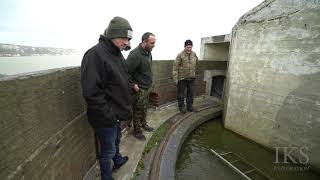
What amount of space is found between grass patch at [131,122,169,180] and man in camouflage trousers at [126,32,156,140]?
227mm

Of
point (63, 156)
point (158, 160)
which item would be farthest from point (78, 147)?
point (158, 160)

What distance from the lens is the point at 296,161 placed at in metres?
4.04

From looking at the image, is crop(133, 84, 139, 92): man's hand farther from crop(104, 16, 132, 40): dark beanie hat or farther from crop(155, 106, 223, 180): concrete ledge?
crop(104, 16, 132, 40): dark beanie hat

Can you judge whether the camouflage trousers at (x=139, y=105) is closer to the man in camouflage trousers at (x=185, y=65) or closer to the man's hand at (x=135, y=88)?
the man's hand at (x=135, y=88)

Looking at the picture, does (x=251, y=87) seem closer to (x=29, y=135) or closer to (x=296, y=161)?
(x=296, y=161)

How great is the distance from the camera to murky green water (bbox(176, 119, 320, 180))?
3.63m

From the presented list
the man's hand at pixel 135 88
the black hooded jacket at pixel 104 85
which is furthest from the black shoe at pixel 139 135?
the black hooded jacket at pixel 104 85

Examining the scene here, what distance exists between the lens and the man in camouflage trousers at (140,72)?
3625 millimetres

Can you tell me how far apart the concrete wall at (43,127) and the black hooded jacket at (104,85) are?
1.16 ft

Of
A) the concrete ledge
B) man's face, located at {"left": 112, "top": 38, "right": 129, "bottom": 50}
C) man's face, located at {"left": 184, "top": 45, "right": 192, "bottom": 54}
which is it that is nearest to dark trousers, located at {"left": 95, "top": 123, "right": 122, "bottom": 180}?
the concrete ledge

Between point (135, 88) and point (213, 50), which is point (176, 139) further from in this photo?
point (213, 50)

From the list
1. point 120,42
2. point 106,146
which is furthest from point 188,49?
point 106,146

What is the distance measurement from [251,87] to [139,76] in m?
2.89

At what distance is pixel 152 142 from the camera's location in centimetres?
391
